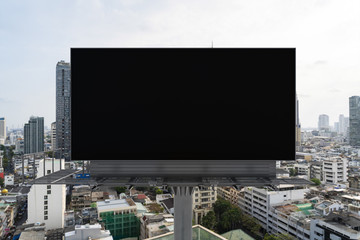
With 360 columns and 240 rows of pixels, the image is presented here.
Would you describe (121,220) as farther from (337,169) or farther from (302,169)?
(337,169)

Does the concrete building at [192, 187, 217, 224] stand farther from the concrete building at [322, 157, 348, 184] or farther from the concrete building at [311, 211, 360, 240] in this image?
the concrete building at [322, 157, 348, 184]

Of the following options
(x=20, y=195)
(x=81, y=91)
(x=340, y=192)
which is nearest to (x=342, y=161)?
(x=340, y=192)

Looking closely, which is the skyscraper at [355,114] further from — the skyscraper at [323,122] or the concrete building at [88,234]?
the skyscraper at [323,122]

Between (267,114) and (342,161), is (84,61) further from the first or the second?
(342,161)

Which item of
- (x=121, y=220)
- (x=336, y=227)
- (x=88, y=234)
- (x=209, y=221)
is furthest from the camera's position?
(x=209, y=221)

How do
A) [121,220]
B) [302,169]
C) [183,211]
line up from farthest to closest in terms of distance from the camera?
[302,169] < [121,220] < [183,211]

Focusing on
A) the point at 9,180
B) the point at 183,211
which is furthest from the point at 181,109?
the point at 9,180

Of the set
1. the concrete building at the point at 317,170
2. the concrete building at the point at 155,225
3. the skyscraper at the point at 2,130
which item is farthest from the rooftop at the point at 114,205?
the skyscraper at the point at 2,130
